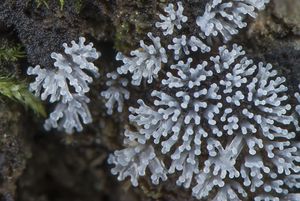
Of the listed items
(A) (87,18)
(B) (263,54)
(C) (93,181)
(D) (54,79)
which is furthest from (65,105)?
(B) (263,54)

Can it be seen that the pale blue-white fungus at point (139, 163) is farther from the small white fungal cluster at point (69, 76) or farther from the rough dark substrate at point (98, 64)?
the small white fungal cluster at point (69, 76)

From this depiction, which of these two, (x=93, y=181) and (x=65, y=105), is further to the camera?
(x=93, y=181)

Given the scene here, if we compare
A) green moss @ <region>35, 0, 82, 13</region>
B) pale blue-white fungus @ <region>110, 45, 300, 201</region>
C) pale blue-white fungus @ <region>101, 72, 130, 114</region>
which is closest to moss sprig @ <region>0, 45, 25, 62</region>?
green moss @ <region>35, 0, 82, 13</region>

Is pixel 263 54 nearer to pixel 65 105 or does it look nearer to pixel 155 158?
pixel 155 158

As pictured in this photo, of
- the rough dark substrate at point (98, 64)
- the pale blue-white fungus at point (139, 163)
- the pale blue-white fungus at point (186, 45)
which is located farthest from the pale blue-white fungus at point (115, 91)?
the pale blue-white fungus at point (186, 45)

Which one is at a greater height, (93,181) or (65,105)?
(65,105)

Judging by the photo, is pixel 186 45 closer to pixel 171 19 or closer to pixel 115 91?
pixel 171 19

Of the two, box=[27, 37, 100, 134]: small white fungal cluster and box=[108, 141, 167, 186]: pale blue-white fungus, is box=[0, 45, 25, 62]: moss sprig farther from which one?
box=[108, 141, 167, 186]: pale blue-white fungus
